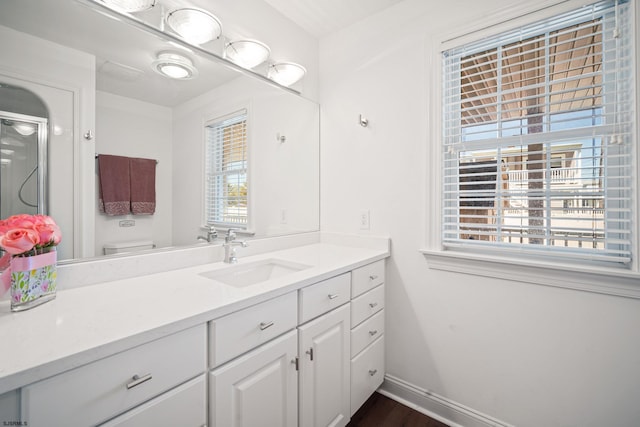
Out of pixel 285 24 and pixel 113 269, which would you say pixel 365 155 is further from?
pixel 113 269

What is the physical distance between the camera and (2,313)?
0.81 metres

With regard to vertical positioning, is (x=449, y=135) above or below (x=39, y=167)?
above

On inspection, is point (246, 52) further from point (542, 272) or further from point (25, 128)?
point (542, 272)

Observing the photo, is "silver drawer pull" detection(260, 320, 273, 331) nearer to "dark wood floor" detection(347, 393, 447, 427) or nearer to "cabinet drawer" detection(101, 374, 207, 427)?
"cabinet drawer" detection(101, 374, 207, 427)

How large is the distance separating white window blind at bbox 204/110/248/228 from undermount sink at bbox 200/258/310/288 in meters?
0.26

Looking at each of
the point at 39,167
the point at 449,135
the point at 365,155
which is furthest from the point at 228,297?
the point at 449,135

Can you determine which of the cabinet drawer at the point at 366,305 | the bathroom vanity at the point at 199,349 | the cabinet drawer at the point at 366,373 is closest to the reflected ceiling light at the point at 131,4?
the bathroom vanity at the point at 199,349

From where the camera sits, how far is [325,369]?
4.28 ft

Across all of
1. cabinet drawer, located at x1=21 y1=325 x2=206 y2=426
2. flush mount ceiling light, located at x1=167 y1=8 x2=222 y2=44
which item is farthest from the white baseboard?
flush mount ceiling light, located at x1=167 y1=8 x2=222 y2=44

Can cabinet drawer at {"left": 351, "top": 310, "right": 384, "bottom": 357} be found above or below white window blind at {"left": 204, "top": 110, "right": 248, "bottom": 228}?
below

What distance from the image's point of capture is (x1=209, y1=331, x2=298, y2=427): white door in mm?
892

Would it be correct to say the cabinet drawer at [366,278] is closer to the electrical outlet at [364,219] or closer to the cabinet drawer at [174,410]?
the electrical outlet at [364,219]

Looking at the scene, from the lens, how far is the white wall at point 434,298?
1.25 metres

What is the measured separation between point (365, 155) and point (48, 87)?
5.17ft
